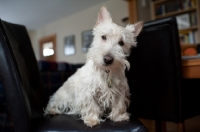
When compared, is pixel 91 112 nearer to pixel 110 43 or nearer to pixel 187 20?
pixel 110 43

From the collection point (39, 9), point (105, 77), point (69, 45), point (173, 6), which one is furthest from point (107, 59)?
point (69, 45)

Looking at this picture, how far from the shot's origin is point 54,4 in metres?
5.32

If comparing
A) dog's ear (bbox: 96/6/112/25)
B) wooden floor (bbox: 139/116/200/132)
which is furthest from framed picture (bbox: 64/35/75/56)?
dog's ear (bbox: 96/6/112/25)

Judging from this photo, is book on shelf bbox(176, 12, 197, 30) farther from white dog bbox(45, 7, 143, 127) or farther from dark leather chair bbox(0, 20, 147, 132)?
dark leather chair bbox(0, 20, 147, 132)

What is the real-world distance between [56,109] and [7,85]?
550 millimetres

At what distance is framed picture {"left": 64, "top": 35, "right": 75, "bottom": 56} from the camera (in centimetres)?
633

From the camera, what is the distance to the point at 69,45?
6473mm

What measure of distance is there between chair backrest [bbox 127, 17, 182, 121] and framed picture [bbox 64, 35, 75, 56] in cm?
494

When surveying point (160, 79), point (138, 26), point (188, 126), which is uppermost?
point (138, 26)

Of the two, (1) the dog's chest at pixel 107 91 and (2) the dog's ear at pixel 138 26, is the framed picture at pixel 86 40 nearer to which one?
(2) the dog's ear at pixel 138 26

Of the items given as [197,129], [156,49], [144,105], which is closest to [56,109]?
[144,105]

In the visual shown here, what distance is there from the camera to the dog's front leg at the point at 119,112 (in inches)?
44.9

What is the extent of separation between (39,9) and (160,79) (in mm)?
5116

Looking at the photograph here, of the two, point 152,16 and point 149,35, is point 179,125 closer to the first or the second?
point 149,35
